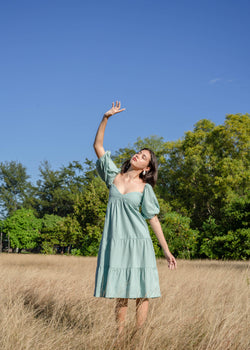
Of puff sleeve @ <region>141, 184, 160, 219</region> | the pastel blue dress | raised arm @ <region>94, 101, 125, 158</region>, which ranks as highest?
raised arm @ <region>94, 101, 125, 158</region>

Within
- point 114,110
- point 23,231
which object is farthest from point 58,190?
point 114,110

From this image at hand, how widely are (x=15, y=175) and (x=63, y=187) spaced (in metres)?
9.53

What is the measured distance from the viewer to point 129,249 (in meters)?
3.15

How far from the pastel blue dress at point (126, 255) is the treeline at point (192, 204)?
14.2 metres

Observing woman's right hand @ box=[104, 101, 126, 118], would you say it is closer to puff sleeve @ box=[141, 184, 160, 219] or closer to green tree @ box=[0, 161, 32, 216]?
puff sleeve @ box=[141, 184, 160, 219]

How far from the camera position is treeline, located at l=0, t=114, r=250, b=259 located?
19302mm

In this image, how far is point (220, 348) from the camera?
283 cm

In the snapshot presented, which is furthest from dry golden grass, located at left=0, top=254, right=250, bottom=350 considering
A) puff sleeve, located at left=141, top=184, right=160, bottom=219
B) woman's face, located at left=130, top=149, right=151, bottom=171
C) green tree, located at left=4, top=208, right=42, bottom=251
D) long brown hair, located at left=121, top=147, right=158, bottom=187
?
green tree, located at left=4, top=208, right=42, bottom=251

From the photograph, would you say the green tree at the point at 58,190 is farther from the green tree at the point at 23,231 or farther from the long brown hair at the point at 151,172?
the long brown hair at the point at 151,172

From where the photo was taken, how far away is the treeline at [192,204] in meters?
19.3

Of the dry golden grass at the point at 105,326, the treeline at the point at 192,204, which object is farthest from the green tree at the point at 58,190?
the dry golden grass at the point at 105,326

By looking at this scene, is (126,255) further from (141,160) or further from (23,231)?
(23,231)

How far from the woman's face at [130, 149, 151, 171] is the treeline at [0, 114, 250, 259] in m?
14.1

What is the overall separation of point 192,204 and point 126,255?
92.5ft
